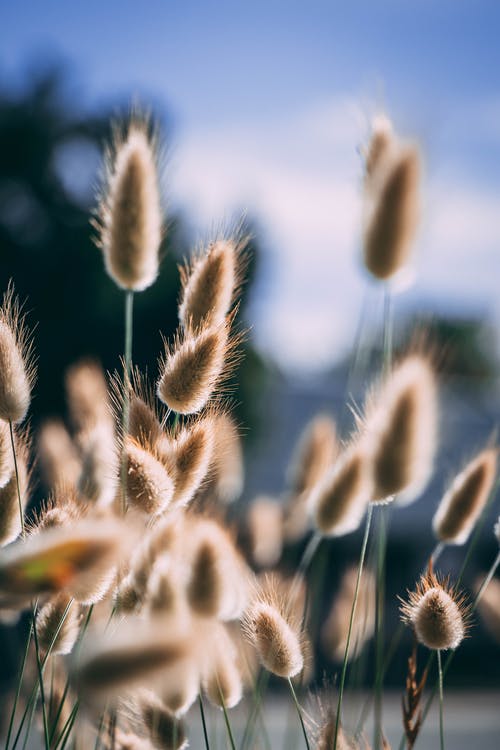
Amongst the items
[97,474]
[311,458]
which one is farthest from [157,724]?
[311,458]

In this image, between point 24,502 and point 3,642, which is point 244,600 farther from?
point 3,642

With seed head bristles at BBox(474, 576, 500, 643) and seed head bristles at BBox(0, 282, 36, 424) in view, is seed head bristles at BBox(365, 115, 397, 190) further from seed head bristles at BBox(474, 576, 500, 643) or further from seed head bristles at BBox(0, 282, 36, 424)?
seed head bristles at BBox(474, 576, 500, 643)

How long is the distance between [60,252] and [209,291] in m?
8.07

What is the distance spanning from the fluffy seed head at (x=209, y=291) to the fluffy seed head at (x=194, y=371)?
0.06 metres

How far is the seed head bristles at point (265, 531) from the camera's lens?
190 cm

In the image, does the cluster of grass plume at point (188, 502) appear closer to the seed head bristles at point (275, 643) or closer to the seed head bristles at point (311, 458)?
the seed head bristles at point (275, 643)

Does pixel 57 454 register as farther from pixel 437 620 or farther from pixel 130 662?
pixel 130 662

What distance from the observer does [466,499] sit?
114 centimetres

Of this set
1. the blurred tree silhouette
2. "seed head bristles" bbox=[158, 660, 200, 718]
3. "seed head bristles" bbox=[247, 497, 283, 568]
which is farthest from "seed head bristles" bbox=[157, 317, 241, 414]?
the blurred tree silhouette

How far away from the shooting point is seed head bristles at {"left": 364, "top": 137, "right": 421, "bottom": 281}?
931 mm

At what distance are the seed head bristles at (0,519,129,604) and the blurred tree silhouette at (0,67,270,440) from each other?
712cm

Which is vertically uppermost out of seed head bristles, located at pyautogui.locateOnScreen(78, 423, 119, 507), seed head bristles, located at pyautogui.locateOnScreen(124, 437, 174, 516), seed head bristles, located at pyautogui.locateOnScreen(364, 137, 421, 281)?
seed head bristles, located at pyautogui.locateOnScreen(364, 137, 421, 281)

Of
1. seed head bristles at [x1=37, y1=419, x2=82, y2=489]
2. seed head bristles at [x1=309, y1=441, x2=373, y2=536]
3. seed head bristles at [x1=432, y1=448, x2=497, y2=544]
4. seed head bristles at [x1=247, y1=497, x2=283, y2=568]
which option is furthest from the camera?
seed head bristles at [x1=247, y1=497, x2=283, y2=568]

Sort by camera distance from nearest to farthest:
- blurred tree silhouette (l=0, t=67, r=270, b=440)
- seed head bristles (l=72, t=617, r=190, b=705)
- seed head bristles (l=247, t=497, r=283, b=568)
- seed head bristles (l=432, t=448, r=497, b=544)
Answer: seed head bristles (l=72, t=617, r=190, b=705)
seed head bristles (l=432, t=448, r=497, b=544)
seed head bristles (l=247, t=497, r=283, b=568)
blurred tree silhouette (l=0, t=67, r=270, b=440)
